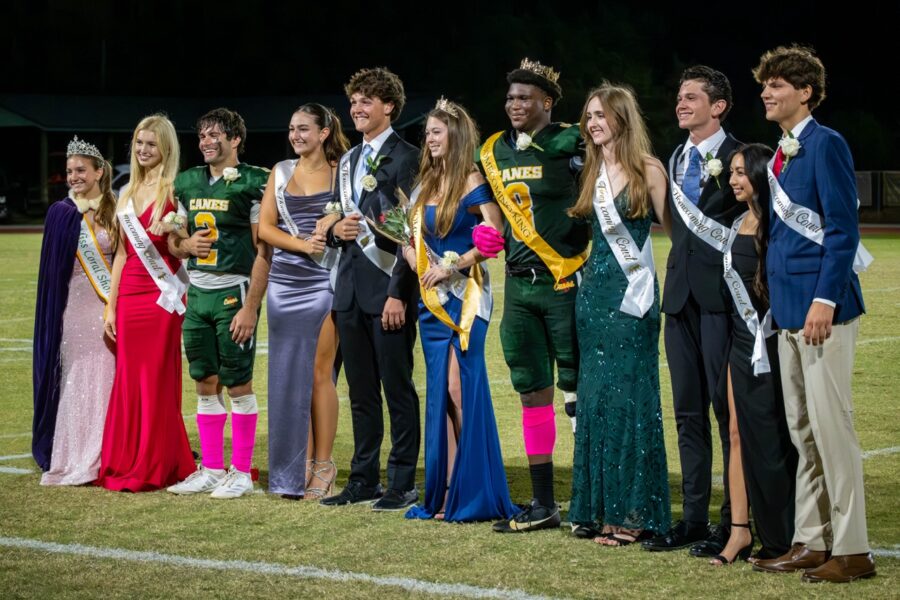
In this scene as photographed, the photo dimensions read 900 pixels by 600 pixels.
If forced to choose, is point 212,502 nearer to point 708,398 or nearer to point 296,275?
point 296,275

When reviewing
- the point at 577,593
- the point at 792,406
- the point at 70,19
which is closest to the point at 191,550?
the point at 577,593

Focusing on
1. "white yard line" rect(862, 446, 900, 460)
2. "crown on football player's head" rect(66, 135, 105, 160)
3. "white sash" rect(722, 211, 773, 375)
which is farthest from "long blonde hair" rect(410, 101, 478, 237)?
"white yard line" rect(862, 446, 900, 460)

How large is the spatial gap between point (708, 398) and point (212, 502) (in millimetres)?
2649

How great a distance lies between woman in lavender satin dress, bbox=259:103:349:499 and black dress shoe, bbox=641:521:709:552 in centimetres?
203

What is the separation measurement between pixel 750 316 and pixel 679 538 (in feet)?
3.37

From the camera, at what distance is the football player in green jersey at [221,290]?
24.9 ft

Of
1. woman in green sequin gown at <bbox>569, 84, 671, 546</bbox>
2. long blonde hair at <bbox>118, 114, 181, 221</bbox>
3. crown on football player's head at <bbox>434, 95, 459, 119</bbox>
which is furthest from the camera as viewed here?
long blonde hair at <bbox>118, 114, 181, 221</bbox>

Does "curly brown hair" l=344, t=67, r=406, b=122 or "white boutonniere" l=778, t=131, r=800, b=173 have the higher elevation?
"curly brown hair" l=344, t=67, r=406, b=122

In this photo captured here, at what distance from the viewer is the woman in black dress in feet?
19.0

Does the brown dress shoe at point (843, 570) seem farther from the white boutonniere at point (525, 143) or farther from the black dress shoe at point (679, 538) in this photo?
the white boutonniere at point (525, 143)

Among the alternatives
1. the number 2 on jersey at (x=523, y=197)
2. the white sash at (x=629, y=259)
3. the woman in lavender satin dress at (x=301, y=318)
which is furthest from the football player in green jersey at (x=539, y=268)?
the woman in lavender satin dress at (x=301, y=318)

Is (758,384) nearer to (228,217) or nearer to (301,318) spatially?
(301,318)

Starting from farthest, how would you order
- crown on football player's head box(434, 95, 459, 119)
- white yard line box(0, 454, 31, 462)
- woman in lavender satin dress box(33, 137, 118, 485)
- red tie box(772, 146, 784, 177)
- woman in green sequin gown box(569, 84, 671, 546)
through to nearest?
white yard line box(0, 454, 31, 462) < woman in lavender satin dress box(33, 137, 118, 485) < crown on football player's head box(434, 95, 459, 119) < woman in green sequin gown box(569, 84, 671, 546) < red tie box(772, 146, 784, 177)

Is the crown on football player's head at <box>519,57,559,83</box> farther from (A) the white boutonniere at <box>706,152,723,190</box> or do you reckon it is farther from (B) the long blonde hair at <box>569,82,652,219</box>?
(A) the white boutonniere at <box>706,152,723,190</box>
